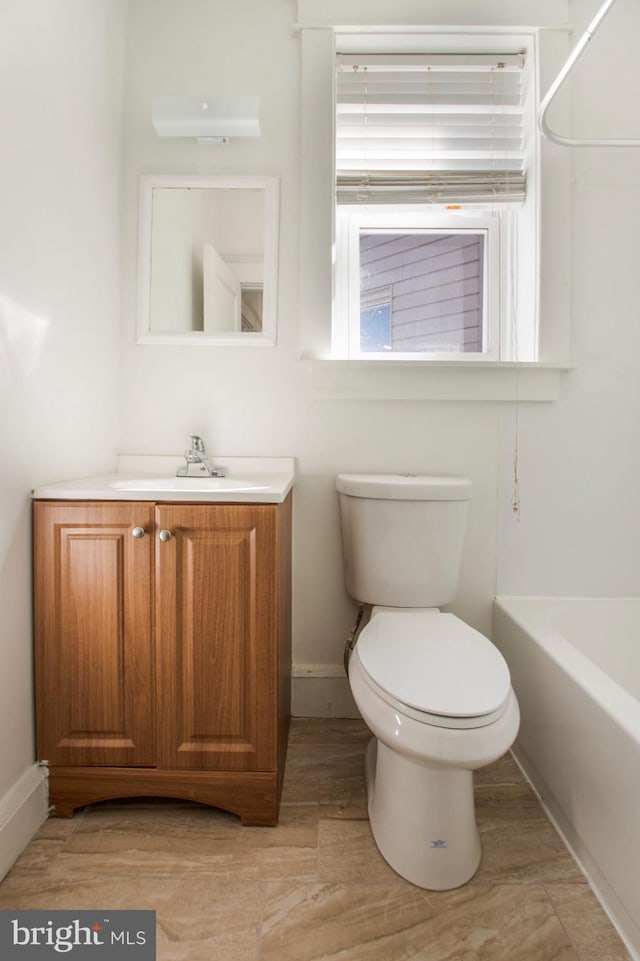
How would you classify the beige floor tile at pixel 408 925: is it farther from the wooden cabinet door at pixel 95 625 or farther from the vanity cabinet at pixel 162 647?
the wooden cabinet door at pixel 95 625

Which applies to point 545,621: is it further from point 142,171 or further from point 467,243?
point 142,171

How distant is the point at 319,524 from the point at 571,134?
1515mm

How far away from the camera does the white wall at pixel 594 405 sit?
1617 mm

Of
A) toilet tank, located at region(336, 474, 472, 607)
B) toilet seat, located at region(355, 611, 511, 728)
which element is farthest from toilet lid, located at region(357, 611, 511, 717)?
toilet tank, located at region(336, 474, 472, 607)

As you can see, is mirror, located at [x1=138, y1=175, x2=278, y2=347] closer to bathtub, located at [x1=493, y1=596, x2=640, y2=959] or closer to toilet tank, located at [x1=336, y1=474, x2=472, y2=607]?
toilet tank, located at [x1=336, y1=474, x2=472, y2=607]

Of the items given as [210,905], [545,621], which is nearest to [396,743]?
[210,905]

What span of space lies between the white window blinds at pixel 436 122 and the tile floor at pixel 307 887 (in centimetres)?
184

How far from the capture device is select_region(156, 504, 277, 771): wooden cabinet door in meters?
1.16

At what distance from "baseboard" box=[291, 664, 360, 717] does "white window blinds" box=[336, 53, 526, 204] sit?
1.58m

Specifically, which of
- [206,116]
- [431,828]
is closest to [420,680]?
[431,828]

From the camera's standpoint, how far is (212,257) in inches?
65.0

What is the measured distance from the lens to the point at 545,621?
1.51m

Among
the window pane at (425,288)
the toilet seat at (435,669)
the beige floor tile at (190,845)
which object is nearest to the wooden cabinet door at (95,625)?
the beige floor tile at (190,845)

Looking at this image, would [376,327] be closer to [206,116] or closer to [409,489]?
[409,489]
